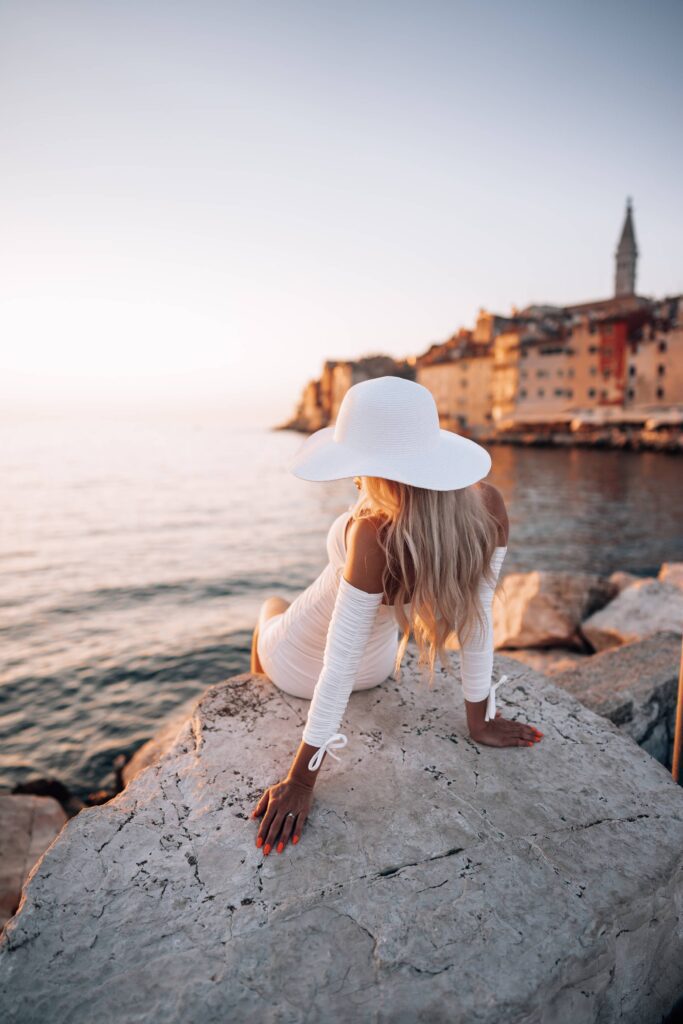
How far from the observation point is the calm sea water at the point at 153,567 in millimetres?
5996

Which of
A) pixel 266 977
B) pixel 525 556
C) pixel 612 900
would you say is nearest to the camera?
pixel 266 977

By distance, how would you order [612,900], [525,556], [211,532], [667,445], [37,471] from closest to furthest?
[612,900]
[525,556]
[211,532]
[37,471]
[667,445]

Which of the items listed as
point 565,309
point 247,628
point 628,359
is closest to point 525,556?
point 247,628

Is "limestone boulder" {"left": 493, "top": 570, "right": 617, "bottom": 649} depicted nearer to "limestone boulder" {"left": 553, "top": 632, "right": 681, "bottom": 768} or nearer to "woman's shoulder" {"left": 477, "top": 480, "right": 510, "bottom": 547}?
"limestone boulder" {"left": 553, "top": 632, "right": 681, "bottom": 768}

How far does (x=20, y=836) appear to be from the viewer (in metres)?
3.51

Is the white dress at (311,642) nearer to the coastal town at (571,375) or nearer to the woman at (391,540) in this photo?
the woman at (391,540)

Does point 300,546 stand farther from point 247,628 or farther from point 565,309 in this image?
point 565,309

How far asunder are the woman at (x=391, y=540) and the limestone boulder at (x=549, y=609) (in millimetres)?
4304

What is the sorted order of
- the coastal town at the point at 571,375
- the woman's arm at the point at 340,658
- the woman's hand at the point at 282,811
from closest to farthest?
the woman's hand at the point at 282,811, the woman's arm at the point at 340,658, the coastal town at the point at 571,375

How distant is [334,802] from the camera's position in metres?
1.96

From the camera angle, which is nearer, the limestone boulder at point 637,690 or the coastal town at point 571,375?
the limestone boulder at point 637,690

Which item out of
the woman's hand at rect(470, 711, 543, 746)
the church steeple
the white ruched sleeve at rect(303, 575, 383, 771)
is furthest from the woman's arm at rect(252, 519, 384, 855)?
the church steeple

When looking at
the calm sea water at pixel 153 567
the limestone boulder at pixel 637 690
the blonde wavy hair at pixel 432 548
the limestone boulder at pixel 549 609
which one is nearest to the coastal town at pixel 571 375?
the calm sea water at pixel 153 567

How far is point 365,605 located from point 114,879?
3.80 ft
